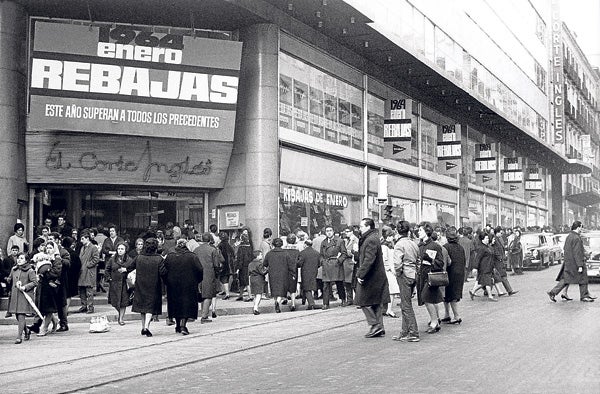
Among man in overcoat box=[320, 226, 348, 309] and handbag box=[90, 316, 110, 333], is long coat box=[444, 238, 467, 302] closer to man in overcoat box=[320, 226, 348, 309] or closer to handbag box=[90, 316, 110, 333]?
man in overcoat box=[320, 226, 348, 309]

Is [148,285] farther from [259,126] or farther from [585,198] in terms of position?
[585,198]

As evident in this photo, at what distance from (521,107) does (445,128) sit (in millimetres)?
15848

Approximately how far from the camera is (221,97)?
70.8 feet

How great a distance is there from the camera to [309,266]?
18.4 m

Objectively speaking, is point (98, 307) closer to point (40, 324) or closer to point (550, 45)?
point (40, 324)

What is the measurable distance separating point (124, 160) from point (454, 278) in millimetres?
10264

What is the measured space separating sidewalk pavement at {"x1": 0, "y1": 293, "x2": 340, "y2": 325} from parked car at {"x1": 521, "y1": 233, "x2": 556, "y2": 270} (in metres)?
15.2

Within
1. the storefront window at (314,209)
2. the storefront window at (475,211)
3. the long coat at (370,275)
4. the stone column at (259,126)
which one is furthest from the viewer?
the storefront window at (475,211)

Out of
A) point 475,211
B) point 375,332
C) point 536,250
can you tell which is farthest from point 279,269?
point 475,211

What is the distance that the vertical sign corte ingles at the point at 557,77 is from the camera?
5822 centimetres

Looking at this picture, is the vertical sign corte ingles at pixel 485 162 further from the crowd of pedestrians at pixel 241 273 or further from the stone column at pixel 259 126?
the stone column at pixel 259 126

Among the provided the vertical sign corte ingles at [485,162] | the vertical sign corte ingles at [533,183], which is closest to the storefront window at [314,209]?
the vertical sign corte ingles at [485,162]

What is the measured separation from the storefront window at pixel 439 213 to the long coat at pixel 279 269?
1721 centimetres

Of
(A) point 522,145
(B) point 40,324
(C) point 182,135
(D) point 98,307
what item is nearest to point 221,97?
(C) point 182,135
